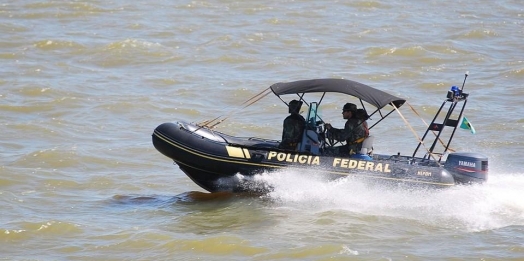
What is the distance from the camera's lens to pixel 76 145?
16875 mm

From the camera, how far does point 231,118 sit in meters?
19.0

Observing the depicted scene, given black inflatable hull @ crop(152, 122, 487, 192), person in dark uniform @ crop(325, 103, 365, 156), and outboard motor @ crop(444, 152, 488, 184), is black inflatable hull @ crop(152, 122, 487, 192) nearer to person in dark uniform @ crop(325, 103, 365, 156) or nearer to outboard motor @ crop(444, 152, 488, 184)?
outboard motor @ crop(444, 152, 488, 184)

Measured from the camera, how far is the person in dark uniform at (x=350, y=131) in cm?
1309

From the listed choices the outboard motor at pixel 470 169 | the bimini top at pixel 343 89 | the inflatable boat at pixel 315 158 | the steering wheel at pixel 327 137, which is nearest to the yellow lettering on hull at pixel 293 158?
the inflatable boat at pixel 315 158

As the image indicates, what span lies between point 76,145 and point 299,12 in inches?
564

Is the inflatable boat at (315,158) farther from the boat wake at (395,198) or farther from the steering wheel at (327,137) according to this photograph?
the boat wake at (395,198)

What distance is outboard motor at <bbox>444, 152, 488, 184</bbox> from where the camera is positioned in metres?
13.0

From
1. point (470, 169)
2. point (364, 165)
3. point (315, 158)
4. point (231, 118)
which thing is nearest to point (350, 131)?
point (364, 165)

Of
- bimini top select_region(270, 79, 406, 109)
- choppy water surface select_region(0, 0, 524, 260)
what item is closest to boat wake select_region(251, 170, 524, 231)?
choppy water surface select_region(0, 0, 524, 260)

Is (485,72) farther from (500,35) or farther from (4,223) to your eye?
(4,223)

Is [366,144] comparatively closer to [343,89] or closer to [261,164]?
[343,89]

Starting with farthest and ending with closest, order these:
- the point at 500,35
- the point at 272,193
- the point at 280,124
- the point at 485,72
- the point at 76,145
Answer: the point at 500,35 → the point at 485,72 → the point at 280,124 → the point at 76,145 → the point at 272,193

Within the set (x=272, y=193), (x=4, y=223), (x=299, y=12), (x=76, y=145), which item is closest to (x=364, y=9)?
(x=299, y=12)

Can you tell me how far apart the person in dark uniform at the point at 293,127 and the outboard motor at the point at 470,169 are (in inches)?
83.0
